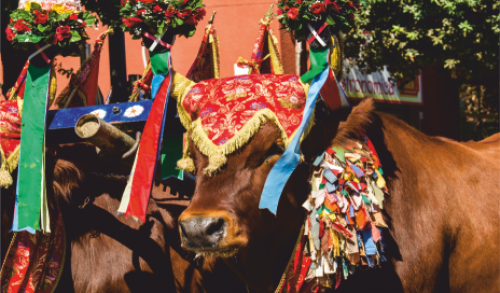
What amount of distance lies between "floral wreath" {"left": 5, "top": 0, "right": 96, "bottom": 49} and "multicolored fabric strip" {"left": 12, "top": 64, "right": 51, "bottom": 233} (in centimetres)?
28

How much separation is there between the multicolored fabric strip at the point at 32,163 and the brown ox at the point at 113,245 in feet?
1.12

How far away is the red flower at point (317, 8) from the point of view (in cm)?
280

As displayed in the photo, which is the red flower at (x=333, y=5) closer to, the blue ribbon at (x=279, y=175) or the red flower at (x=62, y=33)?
the blue ribbon at (x=279, y=175)

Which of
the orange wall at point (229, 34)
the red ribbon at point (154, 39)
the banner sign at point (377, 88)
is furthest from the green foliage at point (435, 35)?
the red ribbon at point (154, 39)

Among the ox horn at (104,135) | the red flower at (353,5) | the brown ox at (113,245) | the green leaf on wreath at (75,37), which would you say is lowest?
the brown ox at (113,245)

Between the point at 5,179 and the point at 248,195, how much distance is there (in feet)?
5.49

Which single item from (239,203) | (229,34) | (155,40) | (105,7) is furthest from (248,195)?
(229,34)

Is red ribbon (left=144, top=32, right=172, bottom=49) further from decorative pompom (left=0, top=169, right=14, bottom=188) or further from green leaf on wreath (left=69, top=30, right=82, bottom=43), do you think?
decorative pompom (left=0, top=169, right=14, bottom=188)

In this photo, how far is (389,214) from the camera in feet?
9.36

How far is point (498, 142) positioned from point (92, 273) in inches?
119

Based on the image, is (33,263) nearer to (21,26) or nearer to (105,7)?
(21,26)

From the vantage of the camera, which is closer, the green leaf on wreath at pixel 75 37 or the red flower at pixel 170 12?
the red flower at pixel 170 12

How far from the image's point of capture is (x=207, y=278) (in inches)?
139

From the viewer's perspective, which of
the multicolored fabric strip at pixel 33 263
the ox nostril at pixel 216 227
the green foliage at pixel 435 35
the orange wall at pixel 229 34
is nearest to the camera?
the ox nostril at pixel 216 227
